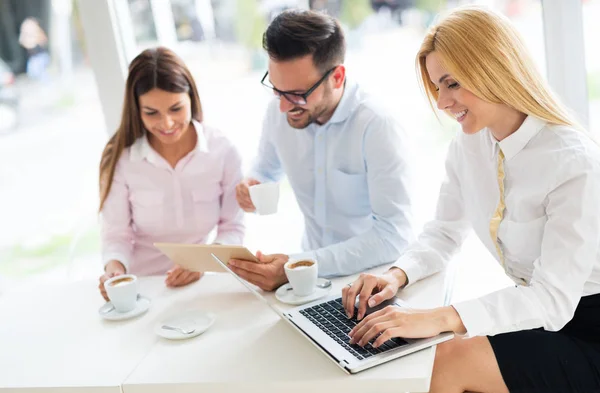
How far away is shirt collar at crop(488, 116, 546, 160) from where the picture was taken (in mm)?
1580

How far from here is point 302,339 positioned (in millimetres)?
1466

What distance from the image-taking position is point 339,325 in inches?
57.9

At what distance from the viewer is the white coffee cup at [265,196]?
1.92 m

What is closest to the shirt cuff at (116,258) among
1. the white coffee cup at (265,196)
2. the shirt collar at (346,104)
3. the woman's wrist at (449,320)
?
the white coffee cup at (265,196)

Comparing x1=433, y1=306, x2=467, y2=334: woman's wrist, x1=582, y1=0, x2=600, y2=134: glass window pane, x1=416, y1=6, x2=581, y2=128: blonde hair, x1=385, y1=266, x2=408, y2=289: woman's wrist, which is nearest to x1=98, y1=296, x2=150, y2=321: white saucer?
x1=385, y1=266, x2=408, y2=289: woman's wrist

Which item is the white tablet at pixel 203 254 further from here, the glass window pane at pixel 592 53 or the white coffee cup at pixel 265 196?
the glass window pane at pixel 592 53

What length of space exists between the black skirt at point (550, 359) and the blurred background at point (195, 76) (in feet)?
3.45

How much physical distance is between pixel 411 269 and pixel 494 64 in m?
0.55

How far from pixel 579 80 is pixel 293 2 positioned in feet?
3.82

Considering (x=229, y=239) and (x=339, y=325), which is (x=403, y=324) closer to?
(x=339, y=325)

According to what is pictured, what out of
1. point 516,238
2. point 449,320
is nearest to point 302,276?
point 449,320

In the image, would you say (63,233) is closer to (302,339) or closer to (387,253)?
(387,253)

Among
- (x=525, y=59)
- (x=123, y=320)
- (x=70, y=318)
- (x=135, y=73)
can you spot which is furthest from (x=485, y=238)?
(x=135, y=73)

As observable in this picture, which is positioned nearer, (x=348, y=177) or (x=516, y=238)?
(x=516, y=238)
